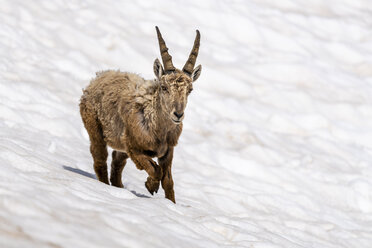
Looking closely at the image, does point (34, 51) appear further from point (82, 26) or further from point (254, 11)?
point (254, 11)

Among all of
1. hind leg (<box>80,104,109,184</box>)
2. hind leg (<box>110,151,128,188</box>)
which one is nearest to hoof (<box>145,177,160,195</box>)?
hind leg (<box>80,104,109,184</box>)

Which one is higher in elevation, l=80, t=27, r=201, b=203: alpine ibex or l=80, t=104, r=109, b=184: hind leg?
l=80, t=27, r=201, b=203: alpine ibex

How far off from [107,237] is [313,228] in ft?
22.4

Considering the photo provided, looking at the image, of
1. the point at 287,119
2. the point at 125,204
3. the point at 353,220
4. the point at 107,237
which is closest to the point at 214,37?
the point at 287,119

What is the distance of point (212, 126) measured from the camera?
56.5 ft

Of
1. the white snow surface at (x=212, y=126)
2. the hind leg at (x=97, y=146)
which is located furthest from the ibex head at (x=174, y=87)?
the hind leg at (x=97, y=146)

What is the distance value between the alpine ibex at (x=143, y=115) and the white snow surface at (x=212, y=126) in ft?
2.01

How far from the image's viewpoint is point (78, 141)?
1371 cm

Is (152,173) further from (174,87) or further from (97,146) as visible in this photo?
(97,146)

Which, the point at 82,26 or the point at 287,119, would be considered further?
the point at 82,26

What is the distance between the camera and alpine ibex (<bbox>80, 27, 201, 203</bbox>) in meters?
8.93

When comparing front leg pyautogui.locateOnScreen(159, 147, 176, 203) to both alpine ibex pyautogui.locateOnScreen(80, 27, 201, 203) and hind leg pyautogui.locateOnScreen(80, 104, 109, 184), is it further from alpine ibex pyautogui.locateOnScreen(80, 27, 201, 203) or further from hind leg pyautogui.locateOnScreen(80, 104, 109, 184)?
hind leg pyautogui.locateOnScreen(80, 104, 109, 184)

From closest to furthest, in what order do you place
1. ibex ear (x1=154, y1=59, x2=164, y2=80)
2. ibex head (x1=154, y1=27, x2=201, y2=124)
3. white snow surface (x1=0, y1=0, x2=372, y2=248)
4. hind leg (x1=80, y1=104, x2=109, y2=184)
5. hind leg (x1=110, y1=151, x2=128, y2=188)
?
white snow surface (x1=0, y1=0, x2=372, y2=248) < ibex head (x1=154, y1=27, x2=201, y2=124) < ibex ear (x1=154, y1=59, x2=164, y2=80) < hind leg (x1=80, y1=104, x2=109, y2=184) < hind leg (x1=110, y1=151, x2=128, y2=188)

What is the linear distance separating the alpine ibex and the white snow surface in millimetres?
614
